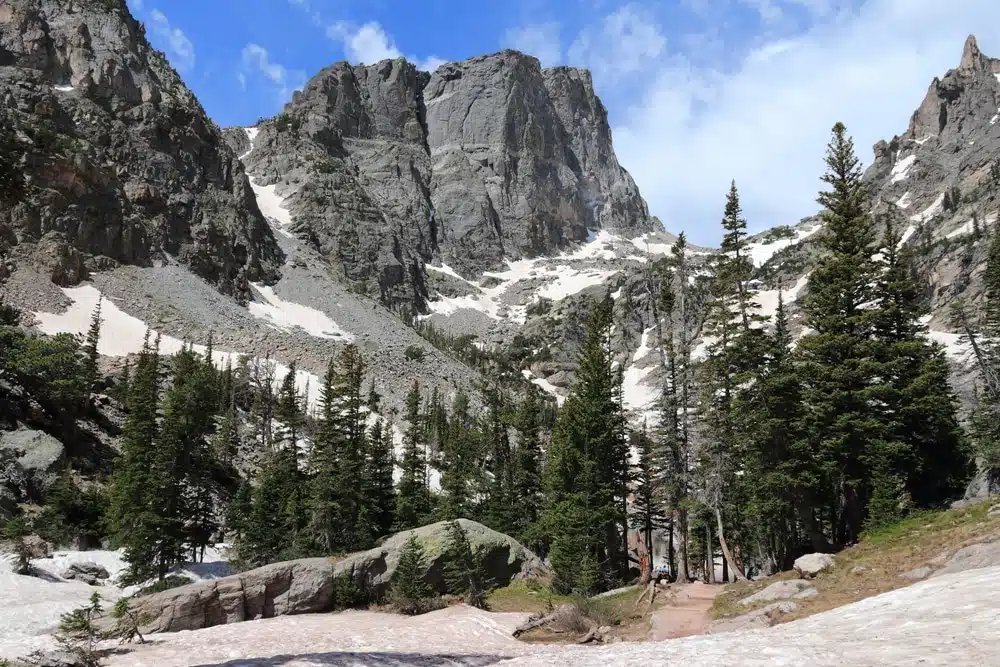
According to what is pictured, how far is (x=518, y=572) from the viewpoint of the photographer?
28984 mm

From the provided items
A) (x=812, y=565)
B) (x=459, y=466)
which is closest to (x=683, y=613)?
(x=812, y=565)

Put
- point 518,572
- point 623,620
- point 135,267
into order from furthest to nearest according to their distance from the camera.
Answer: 1. point 135,267
2. point 518,572
3. point 623,620

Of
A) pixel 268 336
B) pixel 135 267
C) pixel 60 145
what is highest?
pixel 135 267

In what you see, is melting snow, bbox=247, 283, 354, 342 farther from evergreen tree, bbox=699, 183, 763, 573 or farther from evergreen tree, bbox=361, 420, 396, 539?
evergreen tree, bbox=699, 183, 763, 573

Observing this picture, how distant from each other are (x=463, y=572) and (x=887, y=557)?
48.9ft

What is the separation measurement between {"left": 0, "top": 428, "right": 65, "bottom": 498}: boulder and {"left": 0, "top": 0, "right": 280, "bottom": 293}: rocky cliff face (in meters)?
53.0

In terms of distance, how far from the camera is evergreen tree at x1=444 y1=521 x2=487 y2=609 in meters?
24.4

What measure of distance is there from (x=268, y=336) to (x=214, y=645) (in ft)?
273

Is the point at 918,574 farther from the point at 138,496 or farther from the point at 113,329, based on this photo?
the point at 113,329

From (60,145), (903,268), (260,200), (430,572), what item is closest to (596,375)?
(430,572)

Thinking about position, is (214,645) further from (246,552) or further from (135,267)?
(135,267)

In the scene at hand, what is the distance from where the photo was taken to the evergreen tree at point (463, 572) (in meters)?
24.4

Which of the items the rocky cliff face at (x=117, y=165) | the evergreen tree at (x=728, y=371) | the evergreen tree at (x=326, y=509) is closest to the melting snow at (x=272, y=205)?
the rocky cliff face at (x=117, y=165)

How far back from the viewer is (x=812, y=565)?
17.8 metres
